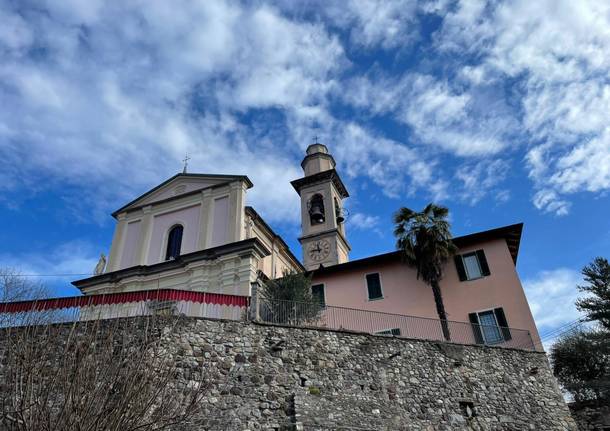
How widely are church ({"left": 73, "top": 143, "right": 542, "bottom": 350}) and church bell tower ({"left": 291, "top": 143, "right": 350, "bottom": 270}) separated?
84 millimetres

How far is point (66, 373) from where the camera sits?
888 cm

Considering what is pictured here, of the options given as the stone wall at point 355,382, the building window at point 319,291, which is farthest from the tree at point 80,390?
the building window at point 319,291

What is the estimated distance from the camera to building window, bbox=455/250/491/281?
67.1 feet

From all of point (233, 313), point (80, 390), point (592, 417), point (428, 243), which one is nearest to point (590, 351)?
point (592, 417)

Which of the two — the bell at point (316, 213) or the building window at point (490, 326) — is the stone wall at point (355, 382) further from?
the bell at point (316, 213)

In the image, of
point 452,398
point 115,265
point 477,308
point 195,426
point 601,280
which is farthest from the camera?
point 115,265

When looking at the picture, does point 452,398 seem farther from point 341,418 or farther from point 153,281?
point 153,281

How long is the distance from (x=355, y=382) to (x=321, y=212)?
18519 millimetres

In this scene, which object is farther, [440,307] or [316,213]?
[316,213]

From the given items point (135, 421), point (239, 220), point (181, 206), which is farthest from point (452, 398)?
point (181, 206)

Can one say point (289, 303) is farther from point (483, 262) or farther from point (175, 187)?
point (175, 187)

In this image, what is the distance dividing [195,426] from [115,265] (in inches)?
667

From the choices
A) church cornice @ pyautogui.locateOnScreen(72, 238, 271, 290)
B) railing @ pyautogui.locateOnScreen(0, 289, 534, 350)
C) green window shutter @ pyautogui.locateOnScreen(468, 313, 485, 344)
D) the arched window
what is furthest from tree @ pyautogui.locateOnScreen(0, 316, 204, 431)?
the arched window

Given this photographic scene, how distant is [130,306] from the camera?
1480 centimetres
